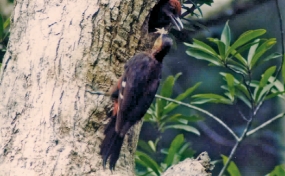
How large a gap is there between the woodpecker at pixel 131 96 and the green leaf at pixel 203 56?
53 cm

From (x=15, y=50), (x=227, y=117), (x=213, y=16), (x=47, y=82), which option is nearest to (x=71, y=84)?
(x=47, y=82)

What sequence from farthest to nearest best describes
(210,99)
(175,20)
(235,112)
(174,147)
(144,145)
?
(235,112) → (144,145) → (174,147) → (210,99) → (175,20)

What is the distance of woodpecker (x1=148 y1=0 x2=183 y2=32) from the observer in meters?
2.44

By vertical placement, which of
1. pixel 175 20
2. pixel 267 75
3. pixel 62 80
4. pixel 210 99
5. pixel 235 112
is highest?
pixel 175 20

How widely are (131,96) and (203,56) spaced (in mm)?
706

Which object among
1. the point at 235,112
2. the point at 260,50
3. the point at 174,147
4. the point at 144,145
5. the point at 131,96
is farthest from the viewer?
the point at 235,112

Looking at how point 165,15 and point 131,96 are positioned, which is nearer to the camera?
point 131,96

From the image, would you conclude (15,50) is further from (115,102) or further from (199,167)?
(199,167)

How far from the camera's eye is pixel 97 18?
2256 mm

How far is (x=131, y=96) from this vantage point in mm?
2115

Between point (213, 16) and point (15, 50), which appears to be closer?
point (15, 50)

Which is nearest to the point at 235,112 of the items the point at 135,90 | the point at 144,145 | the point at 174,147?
the point at 144,145

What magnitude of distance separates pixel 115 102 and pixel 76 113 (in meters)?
0.16

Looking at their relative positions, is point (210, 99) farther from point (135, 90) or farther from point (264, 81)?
point (135, 90)
